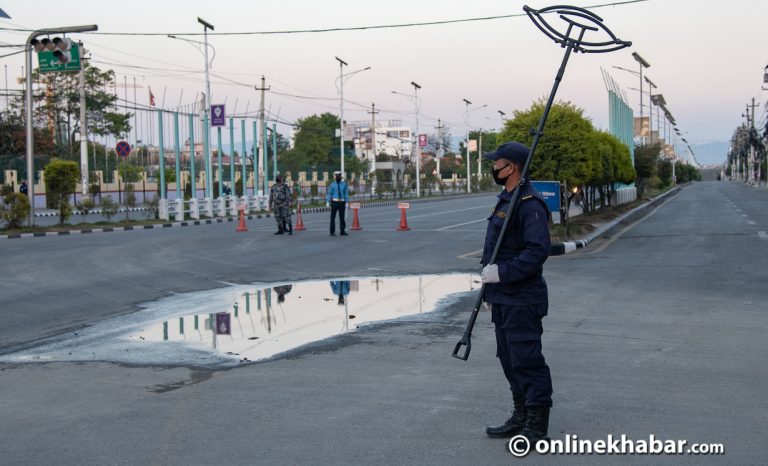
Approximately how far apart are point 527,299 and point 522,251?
29 cm

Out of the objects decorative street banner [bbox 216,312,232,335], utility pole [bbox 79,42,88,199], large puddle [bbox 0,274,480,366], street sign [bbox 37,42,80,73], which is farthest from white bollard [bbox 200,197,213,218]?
decorative street banner [bbox 216,312,232,335]

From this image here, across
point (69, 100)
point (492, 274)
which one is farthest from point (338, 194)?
point (69, 100)

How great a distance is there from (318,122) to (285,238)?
93.5 metres

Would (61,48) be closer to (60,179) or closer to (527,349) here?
(60,179)

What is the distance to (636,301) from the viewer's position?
11.3 m

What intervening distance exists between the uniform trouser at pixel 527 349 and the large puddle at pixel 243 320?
11.0 ft

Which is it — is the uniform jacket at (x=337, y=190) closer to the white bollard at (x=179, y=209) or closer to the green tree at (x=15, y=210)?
the green tree at (x=15, y=210)

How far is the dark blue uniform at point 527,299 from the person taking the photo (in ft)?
16.5

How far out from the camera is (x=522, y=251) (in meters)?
5.16

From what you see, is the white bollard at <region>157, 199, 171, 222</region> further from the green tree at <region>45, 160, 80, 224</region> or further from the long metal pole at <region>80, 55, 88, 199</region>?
the long metal pole at <region>80, 55, 88, 199</region>

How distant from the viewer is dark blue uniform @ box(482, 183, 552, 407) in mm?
5023

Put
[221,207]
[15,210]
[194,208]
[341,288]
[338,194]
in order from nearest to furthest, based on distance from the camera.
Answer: [341,288] → [338,194] → [15,210] → [194,208] → [221,207]

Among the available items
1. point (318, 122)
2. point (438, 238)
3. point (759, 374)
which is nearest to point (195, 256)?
point (438, 238)

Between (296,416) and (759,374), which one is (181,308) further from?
(759,374)
